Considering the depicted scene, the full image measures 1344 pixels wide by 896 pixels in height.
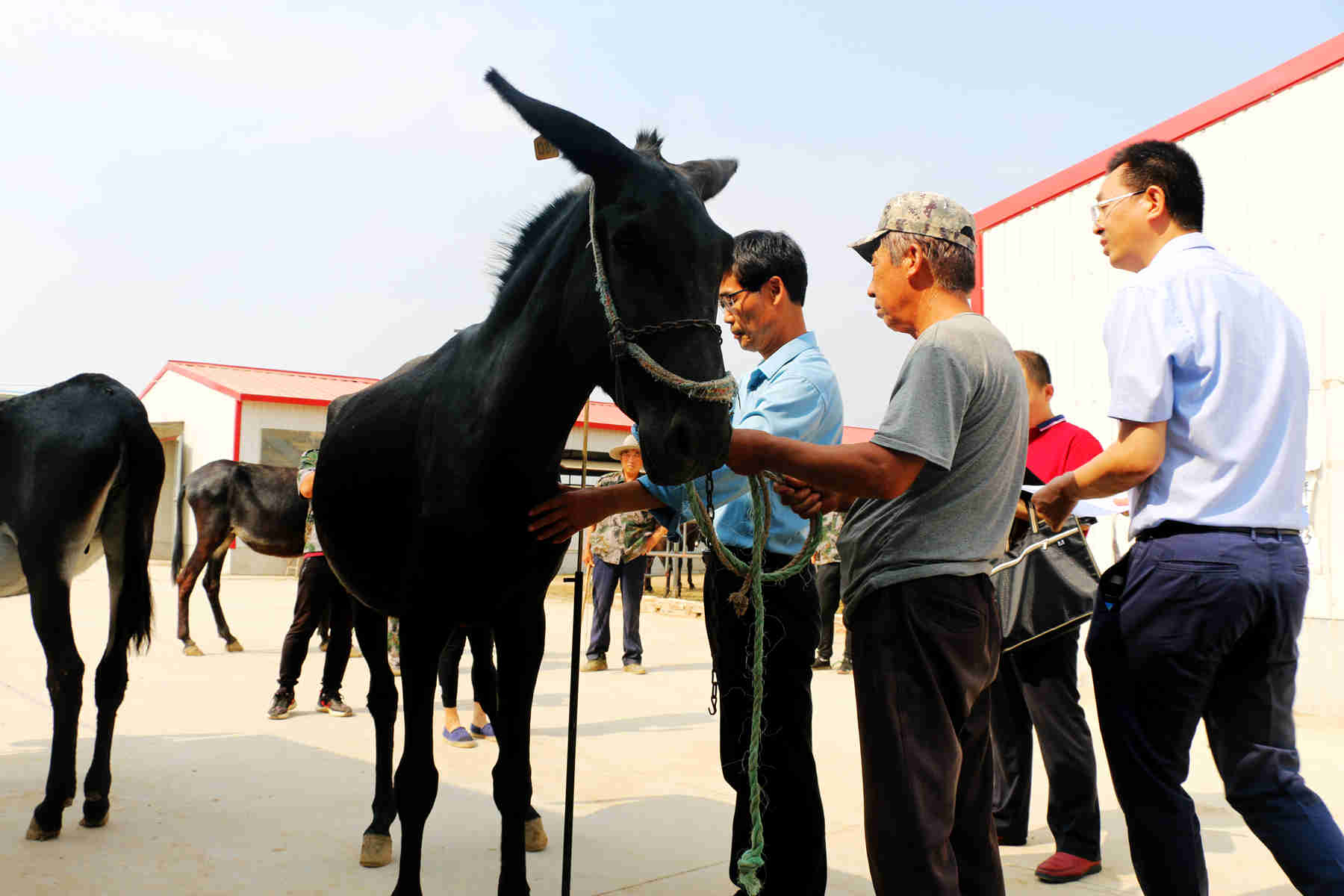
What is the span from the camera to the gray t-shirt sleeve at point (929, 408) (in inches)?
81.7

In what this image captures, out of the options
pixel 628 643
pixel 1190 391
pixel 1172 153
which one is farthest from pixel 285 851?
pixel 628 643

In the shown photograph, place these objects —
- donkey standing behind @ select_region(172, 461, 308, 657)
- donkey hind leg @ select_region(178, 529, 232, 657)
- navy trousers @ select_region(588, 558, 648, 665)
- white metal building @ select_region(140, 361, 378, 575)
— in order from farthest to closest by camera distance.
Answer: white metal building @ select_region(140, 361, 378, 575) < donkey standing behind @ select_region(172, 461, 308, 657) < donkey hind leg @ select_region(178, 529, 232, 657) < navy trousers @ select_region(588, 558, 648, 665)

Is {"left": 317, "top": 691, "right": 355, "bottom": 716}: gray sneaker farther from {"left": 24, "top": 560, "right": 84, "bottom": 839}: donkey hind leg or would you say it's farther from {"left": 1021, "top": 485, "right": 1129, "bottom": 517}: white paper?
{"left": 1021, "top": 485, "right": 1129, "bottom": 517}: white paper

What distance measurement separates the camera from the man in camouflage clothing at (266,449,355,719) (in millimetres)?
6055

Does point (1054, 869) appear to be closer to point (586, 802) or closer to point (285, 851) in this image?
point (586, 802)

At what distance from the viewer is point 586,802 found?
445cm

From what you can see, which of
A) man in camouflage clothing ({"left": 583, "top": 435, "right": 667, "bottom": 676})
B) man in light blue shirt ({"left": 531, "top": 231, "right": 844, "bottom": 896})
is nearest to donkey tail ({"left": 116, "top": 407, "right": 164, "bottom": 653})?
man in light blue shirt ({"left": 531, "top": 231, "right": 844, "bottom": 896})

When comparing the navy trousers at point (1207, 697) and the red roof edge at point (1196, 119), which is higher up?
the red roof edge at point (1196, 119)

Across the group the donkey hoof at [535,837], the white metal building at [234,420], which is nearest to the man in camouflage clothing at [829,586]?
the donkey hoof at [535,837]

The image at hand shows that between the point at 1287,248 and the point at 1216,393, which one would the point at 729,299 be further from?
the point at 1287,248

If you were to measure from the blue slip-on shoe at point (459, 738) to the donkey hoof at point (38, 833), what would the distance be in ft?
7.00

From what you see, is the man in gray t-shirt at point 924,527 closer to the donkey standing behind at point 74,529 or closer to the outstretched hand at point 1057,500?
the outstretched hand at point 1057,500

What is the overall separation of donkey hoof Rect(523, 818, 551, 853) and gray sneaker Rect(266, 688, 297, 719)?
3.13 m

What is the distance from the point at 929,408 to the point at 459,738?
4.20m
